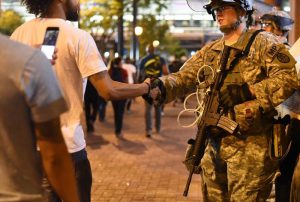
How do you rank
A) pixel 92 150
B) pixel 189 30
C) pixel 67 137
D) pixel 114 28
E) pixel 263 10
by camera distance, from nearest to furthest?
pixel 67 137
pixel 263 10
pixel 92 150
pixel 114 28
pixel 189 30

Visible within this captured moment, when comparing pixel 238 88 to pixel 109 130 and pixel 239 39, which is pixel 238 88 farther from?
pixel 109 130

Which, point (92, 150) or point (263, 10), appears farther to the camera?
point (92, 150)

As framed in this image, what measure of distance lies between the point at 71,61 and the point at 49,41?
17cm

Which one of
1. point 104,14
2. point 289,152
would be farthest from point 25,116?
point 104,14

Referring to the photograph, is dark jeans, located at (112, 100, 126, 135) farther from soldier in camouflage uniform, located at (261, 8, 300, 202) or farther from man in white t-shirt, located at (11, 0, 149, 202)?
man in white t-shirt, located at (11, 0, 149, 202)

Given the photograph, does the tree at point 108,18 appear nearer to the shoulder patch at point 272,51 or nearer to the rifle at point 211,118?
the rifle at point 211,118

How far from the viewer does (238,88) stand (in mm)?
3549

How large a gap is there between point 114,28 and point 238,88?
89.8ft

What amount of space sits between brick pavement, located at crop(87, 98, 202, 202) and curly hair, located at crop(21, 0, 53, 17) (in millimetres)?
3496

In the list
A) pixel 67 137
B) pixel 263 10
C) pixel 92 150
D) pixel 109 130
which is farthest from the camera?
pixel 109 130

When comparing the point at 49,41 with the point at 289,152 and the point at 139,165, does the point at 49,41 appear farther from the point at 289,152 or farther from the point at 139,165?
the point at 139,165

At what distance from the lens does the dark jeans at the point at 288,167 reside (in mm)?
3891

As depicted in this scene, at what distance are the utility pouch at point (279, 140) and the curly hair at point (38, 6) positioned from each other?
1.68 m

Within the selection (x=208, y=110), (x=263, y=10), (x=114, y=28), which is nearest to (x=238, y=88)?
(x=208, y=110)
